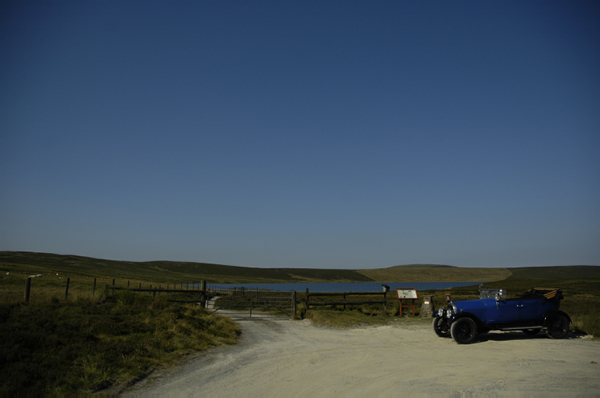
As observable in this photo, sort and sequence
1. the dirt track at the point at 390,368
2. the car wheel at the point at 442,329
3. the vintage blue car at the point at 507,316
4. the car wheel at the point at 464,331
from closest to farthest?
the dirt track at the point at 390,368, the car wheel at the point at 464,331, the vintage blue car at the point at 507,316, the car wheel at the point at 442,329

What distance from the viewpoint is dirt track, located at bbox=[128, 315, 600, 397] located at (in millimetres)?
8125

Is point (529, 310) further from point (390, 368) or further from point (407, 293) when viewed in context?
point (407, 293)

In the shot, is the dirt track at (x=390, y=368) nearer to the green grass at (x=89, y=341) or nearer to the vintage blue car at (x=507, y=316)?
the vintage blue car at (x=507, y=316)

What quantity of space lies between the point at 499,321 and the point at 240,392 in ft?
33.7

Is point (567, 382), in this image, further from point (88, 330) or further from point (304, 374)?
point (88, 330)

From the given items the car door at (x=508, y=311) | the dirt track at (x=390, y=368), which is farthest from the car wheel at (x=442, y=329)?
the car door at (x=508, y=311)

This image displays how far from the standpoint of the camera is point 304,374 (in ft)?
31.3

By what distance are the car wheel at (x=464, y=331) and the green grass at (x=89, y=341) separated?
27.1 feet

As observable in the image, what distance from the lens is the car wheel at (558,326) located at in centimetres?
1401

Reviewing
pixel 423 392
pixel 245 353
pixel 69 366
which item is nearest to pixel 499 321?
pixel 423 392

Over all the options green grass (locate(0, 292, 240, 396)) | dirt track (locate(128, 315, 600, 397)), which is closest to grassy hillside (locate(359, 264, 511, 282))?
dirt track (locate(128, 315, 600, 397))

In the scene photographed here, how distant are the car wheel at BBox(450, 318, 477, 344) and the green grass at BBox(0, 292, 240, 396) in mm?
8257

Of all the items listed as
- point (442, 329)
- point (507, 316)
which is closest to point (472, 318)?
point (507, 316)

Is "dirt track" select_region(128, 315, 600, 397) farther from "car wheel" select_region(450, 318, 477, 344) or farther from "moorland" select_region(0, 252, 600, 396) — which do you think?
"moorland" select_region(0, 252, 600, 396)
